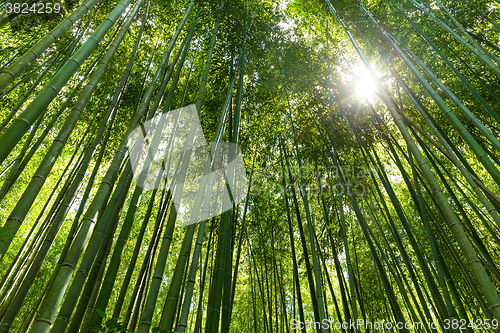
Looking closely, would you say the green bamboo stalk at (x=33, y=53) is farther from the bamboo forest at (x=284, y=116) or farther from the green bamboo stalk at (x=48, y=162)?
the bamboo forest at (x=284, y=116)

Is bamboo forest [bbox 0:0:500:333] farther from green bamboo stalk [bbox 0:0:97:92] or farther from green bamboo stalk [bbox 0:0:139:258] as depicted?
green bamboo stalk [bbox 0:0:97:92]

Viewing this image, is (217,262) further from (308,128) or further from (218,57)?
(308,128)

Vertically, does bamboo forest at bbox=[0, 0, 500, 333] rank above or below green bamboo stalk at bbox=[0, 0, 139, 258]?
above

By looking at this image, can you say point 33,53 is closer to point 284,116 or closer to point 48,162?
point 48,162

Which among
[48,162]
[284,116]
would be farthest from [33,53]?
[284,116]

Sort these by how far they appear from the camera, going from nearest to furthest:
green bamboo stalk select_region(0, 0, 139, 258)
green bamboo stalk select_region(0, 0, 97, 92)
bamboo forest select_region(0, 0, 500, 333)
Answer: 1. green bamboo stalk select_region(0, 0, 139, 258)
2. green bamboo stalk select_region(0, 0, 97, 92)
3. bamboo forest select_region(0, 0, 500, 333)

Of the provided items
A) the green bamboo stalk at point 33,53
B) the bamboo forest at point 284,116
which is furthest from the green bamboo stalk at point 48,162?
the bamboo forest at point 284,116

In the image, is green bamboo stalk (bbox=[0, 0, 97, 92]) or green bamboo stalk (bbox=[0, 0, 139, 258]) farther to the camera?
green bamboo stalk (bbox=[0, 0, 97, 92])

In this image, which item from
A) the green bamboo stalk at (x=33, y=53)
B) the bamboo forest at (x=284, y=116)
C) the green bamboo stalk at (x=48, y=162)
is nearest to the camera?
the green bamboo stalk at (x=48, y=162)

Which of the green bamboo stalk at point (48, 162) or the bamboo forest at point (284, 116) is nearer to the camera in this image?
the green bamboo stalk at point (48, 162)

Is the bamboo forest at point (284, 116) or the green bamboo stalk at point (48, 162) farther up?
the bamboo forest at point (284, 116)

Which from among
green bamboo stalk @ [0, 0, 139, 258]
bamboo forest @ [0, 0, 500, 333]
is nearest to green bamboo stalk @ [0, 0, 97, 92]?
green bamboo stalk @ [0, 0, 139, 258]

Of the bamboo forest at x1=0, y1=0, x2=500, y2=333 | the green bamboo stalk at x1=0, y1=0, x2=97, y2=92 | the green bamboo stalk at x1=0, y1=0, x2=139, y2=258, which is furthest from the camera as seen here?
the bamboo forest at x1=0, y1=0, x2=500, y2=333

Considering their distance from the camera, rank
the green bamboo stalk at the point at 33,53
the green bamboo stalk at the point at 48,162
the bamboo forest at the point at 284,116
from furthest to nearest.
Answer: the bamboo forest at the point at 284,116 → the green bamboo stalk at the point at 33,53 → the green bamboo stalk at the point at 48,162
